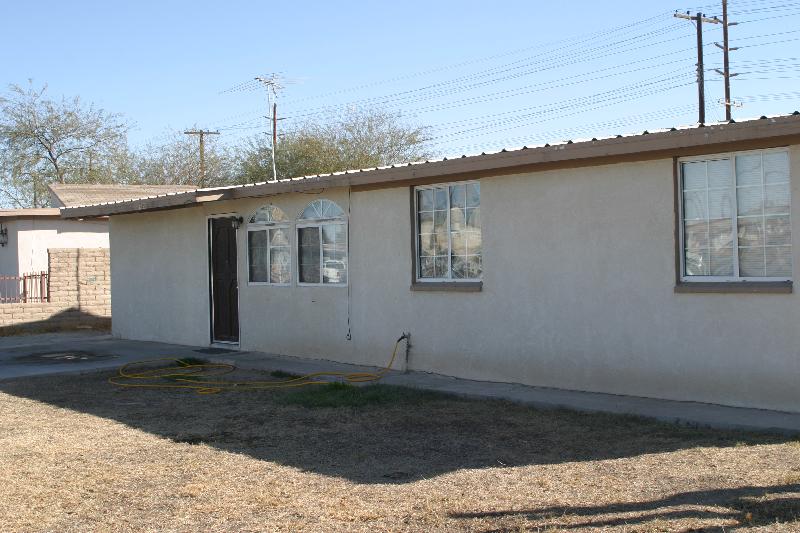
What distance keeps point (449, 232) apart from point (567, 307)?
219 cm

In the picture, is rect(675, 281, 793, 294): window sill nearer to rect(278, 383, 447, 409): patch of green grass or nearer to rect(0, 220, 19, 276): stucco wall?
rect(278, 383, 447, 409): patch of green grass

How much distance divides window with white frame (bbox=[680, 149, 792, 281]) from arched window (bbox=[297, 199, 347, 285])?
5734 millimetres

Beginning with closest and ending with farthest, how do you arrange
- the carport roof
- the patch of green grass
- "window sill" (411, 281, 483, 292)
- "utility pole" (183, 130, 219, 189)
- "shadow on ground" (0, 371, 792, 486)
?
"shadow on ground" (0, 371, 792, 486) < the carport roof < the patch of green grass < "window sill" (411, 281, 483, 292) < "utility pole" (183, 130, 219, 189)

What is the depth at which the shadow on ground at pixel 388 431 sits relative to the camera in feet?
25.2

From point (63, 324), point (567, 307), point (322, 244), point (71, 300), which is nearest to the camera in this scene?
point (567, 307)

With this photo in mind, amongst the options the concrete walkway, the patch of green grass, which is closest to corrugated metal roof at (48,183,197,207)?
the concrete walkway

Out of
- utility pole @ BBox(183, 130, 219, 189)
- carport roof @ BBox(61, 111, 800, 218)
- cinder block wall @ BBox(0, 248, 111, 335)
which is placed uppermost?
utility pole @ BBox(183, 130, 219, 189)

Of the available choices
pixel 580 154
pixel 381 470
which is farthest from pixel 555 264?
pixel 381 470

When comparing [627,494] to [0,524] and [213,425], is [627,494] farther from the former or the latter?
[213,425]

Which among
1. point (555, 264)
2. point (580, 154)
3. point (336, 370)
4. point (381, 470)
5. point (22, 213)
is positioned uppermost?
point (22, 213)

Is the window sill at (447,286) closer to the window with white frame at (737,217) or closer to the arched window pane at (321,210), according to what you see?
the arched window pane at (321,210)

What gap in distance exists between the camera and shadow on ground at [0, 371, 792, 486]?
7.70 m

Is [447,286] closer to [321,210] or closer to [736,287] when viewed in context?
[321,210]

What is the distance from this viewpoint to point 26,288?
23109 millimetres
